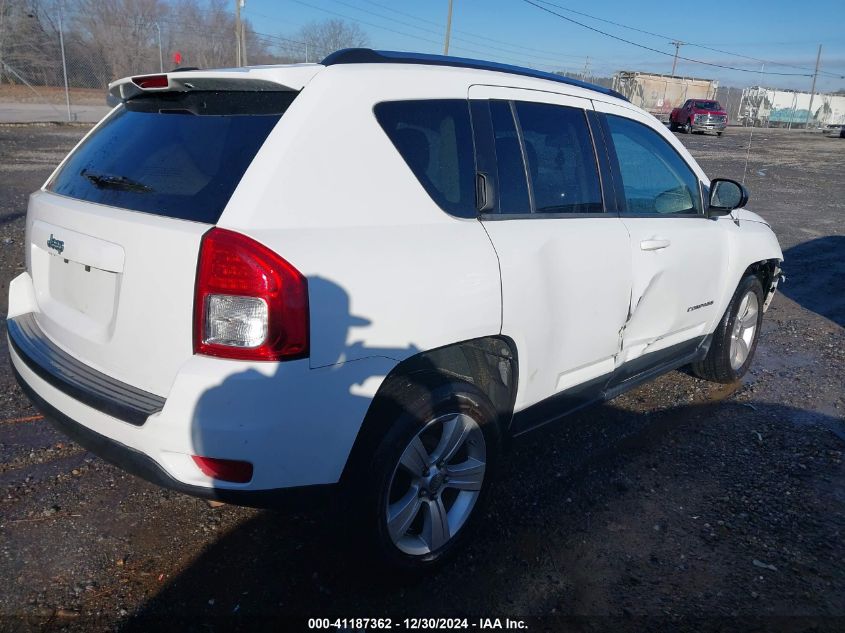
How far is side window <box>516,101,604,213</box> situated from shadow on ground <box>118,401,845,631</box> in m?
1.18

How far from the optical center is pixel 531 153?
3.10m

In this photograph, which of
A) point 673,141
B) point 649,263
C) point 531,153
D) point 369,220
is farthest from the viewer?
point 673,141

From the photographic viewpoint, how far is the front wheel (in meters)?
2.46

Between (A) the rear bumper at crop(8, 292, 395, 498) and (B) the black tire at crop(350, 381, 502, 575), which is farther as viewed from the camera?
(B) the black tire at crop(350, 381, 502, 575)

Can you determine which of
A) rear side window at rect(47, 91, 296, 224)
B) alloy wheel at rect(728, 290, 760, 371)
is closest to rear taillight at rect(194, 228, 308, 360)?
rear side window at rect(47, 91, 296, 224)

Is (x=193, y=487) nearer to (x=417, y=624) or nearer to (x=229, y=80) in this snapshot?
(x=417, y=624)

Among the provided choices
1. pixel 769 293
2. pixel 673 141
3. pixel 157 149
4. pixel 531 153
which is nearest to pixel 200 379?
A: pixel 157 149

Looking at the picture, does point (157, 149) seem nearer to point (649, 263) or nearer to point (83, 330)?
point (83, 330)

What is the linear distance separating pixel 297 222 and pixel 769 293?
432 cm

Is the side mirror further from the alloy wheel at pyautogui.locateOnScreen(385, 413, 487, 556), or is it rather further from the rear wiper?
the rear wiper

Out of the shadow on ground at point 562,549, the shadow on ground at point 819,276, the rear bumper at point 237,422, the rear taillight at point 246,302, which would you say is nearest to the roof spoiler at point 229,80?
the rear taillight at point 246,302

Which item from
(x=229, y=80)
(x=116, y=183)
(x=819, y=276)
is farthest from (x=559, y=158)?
(x=819, y=276)

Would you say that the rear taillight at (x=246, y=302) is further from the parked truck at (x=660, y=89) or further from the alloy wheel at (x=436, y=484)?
the parked truck at (x=660, y=89)

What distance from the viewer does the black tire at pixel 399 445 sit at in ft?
7.91
